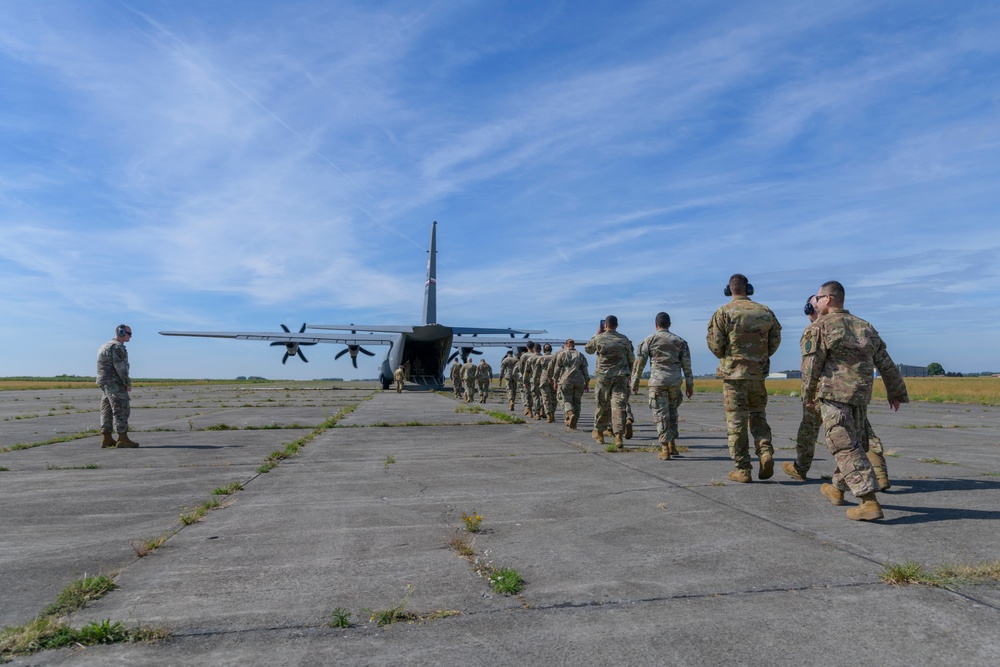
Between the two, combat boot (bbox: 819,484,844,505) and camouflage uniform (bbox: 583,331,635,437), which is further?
camouflage uniform (bbox: 583,331,635,437)

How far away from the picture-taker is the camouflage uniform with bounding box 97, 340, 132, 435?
11469 millimetres

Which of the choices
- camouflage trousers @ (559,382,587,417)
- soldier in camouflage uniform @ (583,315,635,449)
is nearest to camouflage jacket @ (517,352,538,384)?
camouflage trousers @ (559,382,587,417)

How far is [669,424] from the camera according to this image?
901cm

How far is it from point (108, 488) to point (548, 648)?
635 centimetres

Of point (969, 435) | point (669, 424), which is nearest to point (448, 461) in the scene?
point (669, 424)

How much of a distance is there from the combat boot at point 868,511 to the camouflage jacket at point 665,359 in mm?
4150

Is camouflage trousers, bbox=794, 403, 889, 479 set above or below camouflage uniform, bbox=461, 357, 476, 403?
below

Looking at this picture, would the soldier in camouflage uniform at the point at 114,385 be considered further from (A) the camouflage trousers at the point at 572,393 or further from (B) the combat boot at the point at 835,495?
(B) the combat boot at the point at 835,495

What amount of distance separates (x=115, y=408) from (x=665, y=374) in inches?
365

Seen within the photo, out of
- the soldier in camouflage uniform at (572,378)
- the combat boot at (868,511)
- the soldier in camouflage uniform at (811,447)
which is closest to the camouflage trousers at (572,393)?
the soldier in camouflage uniform at (572,378)

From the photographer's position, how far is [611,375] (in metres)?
10.8

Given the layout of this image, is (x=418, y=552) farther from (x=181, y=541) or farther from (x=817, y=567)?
(x=817, y=567)

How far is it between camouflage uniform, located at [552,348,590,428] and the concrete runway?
4395mm

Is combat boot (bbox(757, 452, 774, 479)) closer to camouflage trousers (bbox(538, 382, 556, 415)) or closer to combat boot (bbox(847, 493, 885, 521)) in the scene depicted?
combat boot (bbox(847, 493, 885, 521))
